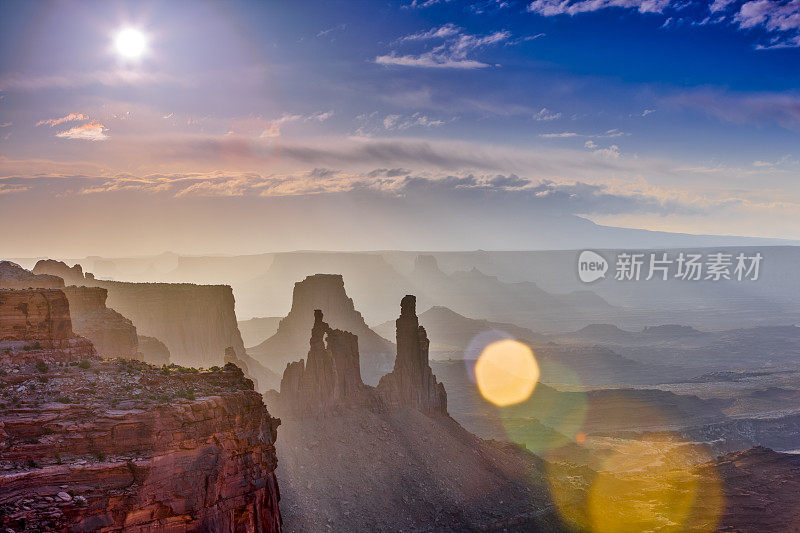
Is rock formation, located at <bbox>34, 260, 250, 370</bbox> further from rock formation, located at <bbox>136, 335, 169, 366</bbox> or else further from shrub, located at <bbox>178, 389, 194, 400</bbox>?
shrub, located at <bbox>178, 389, 194, 400</bbox>

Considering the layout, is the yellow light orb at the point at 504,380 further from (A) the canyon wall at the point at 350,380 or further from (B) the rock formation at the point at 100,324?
(B) the rock formation at the point at 100,324

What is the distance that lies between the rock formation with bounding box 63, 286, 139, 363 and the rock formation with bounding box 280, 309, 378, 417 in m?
17.0

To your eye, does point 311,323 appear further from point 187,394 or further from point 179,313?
point 187,394

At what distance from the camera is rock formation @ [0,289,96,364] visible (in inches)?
1272

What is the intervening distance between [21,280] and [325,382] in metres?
31.9

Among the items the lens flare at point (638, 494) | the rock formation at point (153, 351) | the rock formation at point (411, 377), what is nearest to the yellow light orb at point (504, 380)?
the lens flare at point (638, 494)

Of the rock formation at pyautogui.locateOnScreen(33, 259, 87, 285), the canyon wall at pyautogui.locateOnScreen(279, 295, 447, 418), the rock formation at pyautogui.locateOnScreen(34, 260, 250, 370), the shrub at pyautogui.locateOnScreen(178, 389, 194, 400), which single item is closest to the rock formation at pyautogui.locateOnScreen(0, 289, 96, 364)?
the shrub at pyautogui.locateOnScreen(178, 389, 194, 400)

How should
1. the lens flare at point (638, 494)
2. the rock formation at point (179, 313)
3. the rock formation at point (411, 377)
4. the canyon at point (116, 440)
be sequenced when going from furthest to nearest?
the rock formation at point (179, 313)
the rock formation at point (411, 377)
the lens flare at point (638, 494)
the canyon at point (116, 440)

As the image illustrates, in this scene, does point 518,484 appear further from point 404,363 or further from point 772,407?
point 772,407

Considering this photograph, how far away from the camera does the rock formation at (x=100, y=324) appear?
207 ft

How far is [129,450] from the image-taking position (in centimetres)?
2925

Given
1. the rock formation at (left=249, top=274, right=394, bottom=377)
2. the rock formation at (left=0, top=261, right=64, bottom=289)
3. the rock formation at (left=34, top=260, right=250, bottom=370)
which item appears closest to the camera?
the rock formation at (left=0, top=261, right=64, bottom=289)

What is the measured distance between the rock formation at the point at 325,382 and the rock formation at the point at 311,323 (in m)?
63.7

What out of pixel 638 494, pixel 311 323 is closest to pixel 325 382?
pixel 638 494
